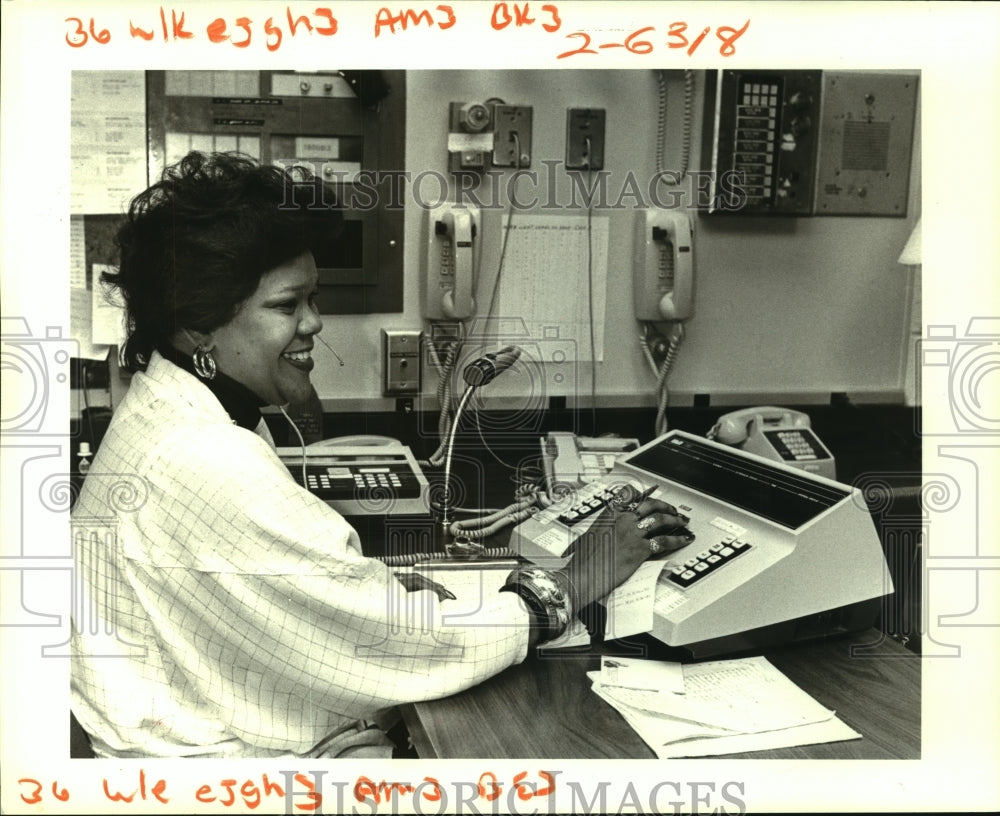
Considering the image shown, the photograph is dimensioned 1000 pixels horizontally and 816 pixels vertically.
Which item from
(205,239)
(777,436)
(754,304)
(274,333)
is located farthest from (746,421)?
(205,239)

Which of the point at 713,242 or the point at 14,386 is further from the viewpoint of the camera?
the point at 713,242

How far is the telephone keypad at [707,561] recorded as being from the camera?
1340 millimetres

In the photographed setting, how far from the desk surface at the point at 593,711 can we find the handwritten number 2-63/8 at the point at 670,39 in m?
0.79

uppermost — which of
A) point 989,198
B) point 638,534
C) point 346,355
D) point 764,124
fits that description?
point 764,124

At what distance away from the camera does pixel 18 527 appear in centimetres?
133

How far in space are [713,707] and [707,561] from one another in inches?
7.8

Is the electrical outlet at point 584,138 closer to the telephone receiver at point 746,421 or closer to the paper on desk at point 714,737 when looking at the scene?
the telephone receiver at point 746,421

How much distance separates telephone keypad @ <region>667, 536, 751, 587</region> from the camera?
4.40 ft

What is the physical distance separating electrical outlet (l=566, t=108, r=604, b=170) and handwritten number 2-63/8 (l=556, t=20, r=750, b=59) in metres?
0.14

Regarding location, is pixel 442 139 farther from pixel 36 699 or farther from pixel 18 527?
pixel 36 699

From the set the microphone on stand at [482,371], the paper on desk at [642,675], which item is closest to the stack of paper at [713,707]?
the paper on desk at [642,675]

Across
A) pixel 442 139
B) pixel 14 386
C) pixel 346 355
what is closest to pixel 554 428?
pixel 346 355

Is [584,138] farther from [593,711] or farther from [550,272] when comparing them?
[593,711]

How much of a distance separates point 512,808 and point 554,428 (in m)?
0.55
